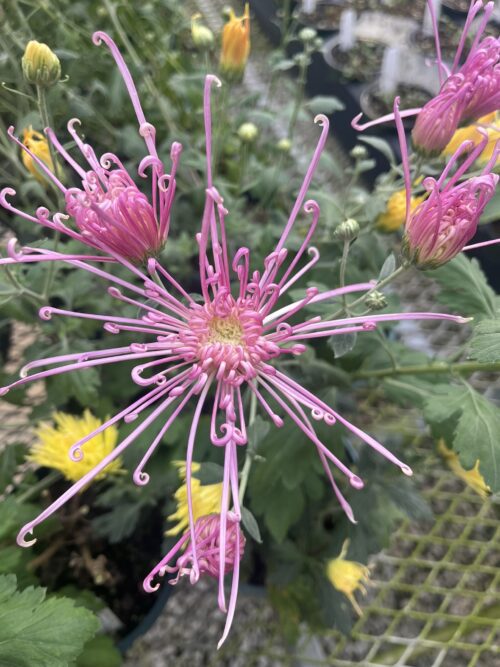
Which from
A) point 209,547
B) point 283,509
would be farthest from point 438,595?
point 209,547

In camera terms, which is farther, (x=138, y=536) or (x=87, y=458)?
(x=138, y=536)

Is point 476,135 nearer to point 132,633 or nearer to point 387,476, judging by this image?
point 387,476

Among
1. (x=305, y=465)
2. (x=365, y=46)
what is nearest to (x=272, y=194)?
(x=305, y=465)

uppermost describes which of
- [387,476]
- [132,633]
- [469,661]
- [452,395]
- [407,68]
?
[407,68]

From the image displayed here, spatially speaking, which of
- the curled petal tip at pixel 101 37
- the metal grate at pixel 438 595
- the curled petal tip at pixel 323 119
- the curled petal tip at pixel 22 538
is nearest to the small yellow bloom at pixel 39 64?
the curled petal tip at pixel 101 37

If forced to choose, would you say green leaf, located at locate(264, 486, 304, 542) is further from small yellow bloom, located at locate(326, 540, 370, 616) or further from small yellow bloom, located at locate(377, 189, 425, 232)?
small yellow bloom, located at locate(377, 189, 425, 232)

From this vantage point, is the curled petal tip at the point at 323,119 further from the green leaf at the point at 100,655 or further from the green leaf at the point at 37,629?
the green leaf at the point at 100,655

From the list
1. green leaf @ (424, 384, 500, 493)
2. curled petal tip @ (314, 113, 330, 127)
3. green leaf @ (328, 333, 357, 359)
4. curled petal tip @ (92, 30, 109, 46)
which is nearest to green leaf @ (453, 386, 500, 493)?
green leaf @ (424, 384, 500, 493)
